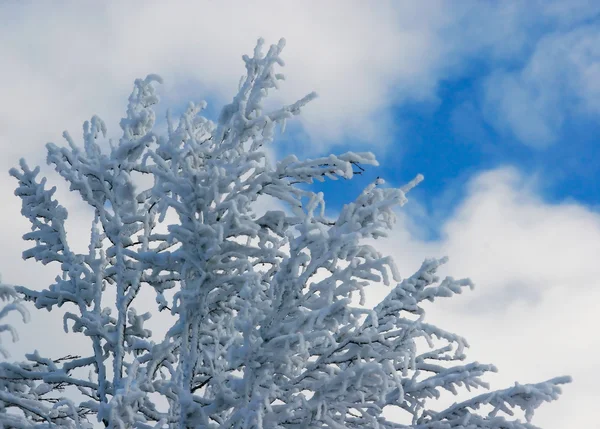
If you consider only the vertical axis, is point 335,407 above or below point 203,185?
below

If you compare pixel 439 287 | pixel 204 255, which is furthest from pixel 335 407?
pixel 204 255

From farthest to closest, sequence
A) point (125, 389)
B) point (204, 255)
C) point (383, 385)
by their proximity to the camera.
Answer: point (204, 255)
point (125, 389)
point (383, 385)

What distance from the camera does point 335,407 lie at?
6805mm

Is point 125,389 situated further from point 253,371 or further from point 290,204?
point 290,204

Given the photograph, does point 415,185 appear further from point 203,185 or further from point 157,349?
point 157,349

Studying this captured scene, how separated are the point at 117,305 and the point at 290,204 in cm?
254

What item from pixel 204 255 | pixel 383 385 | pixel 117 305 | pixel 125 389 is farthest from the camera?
pixel 117 305

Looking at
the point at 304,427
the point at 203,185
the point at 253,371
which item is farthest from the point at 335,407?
the point at 203,185

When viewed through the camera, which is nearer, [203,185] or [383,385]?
[383,385]

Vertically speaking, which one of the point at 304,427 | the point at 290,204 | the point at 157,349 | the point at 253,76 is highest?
the point at 253,76

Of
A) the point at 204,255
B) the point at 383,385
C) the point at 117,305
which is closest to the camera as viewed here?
the point at 383,385

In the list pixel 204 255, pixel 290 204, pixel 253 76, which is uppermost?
pixel 253 76

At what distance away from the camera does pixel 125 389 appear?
6945mm

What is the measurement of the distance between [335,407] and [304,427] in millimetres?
383
